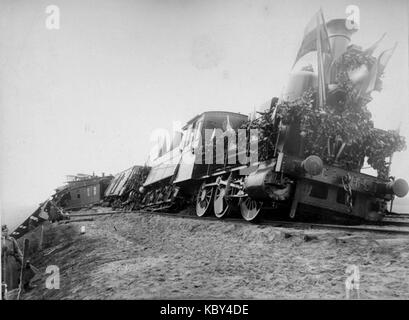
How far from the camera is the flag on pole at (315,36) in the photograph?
5793 mm

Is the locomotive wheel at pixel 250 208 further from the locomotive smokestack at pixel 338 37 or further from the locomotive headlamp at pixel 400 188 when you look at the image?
the locomotive smokestack at pixel 338 37

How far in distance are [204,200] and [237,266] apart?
400 centimetres

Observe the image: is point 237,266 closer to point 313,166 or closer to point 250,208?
point 313,166

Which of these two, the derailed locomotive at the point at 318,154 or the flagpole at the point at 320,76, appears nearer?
the derailed locomotive at the point at 318,154

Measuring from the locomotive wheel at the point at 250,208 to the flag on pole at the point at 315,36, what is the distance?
2.67 m

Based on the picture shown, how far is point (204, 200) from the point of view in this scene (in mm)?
8219

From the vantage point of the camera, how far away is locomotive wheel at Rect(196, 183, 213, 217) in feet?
25.9

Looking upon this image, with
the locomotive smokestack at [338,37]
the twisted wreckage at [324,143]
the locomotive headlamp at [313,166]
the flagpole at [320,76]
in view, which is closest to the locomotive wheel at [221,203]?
the twisted wreckage at [324,143]

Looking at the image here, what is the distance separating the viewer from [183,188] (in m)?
9.34

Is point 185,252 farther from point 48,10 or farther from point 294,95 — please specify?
point 48,10

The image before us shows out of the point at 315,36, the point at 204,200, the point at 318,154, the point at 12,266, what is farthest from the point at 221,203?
the point at 12,266

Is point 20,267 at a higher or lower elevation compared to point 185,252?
lower
